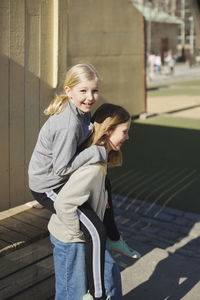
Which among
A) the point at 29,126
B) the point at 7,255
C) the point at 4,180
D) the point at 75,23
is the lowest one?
the point at 7,255

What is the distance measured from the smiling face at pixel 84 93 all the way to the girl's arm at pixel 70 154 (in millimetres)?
249

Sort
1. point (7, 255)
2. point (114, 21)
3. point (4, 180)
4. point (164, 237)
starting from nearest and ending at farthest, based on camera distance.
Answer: point (7, 255), point (4, 180), point (164, 237), point (114, 21)

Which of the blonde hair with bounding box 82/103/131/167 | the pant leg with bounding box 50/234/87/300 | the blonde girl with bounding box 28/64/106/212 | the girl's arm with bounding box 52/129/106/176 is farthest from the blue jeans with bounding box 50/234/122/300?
the blonde hair with bounding box 82/103/131/167

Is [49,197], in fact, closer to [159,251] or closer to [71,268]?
[71,268]

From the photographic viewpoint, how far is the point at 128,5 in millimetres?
14414

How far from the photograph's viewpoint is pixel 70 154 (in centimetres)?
284

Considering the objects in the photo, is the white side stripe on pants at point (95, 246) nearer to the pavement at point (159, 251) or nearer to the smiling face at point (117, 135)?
the smiling face at point (117, 135)

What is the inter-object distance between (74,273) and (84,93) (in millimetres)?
1157

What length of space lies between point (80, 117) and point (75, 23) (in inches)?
407

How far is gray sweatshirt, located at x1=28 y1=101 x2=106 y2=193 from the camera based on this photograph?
2.84m

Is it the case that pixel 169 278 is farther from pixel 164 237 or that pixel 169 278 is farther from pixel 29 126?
pixel 29 126

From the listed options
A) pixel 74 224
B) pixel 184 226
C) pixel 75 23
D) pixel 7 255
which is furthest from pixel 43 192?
pixel 75 23

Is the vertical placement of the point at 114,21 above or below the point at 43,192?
above

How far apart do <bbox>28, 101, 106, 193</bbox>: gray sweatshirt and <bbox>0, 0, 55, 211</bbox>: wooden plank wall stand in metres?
1.24
